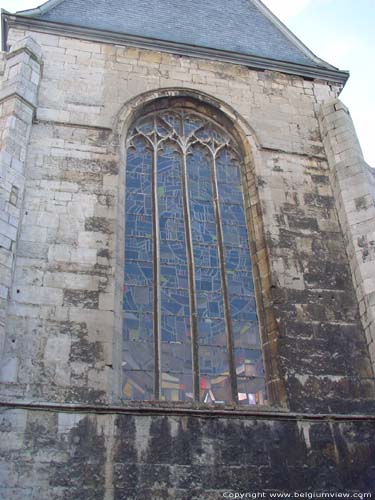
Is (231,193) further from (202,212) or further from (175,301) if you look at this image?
(175,301)

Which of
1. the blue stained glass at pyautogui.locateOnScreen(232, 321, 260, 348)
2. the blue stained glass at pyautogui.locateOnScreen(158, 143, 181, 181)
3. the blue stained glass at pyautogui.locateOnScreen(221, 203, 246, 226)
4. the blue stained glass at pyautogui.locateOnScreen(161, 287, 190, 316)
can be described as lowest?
the blue stained glass at pyautogui.locateOnScreen(232, 321, 260, 348)

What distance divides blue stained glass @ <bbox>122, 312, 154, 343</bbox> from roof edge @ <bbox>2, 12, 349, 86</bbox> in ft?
15.7

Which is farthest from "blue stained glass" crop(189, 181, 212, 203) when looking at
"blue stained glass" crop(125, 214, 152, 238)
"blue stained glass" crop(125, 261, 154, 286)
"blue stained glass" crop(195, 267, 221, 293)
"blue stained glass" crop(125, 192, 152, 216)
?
"blue stained glass" crop(125, 261, 154, 286)

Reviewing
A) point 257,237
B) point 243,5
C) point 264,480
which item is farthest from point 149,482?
point 243,5

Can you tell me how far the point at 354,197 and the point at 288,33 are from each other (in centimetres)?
508

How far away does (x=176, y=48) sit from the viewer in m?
9.89

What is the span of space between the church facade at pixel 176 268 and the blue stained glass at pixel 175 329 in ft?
0.08

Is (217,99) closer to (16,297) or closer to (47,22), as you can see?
(47,22)

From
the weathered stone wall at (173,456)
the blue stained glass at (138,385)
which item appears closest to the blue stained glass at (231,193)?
the blue stained glass at (138,385)

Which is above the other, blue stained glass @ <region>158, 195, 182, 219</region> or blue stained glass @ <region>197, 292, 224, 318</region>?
blue stained glass @ <region>158, 195, 182, 219</region>

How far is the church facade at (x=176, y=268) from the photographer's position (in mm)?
5887

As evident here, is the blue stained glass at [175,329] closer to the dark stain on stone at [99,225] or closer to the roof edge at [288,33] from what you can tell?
the dark stain on stone at [99,225]

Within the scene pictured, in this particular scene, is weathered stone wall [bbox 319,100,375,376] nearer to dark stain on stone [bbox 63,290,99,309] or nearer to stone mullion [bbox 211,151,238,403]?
stone mullion [bbox 211,151,238,403]

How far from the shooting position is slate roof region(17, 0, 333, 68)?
10320 millimetres
